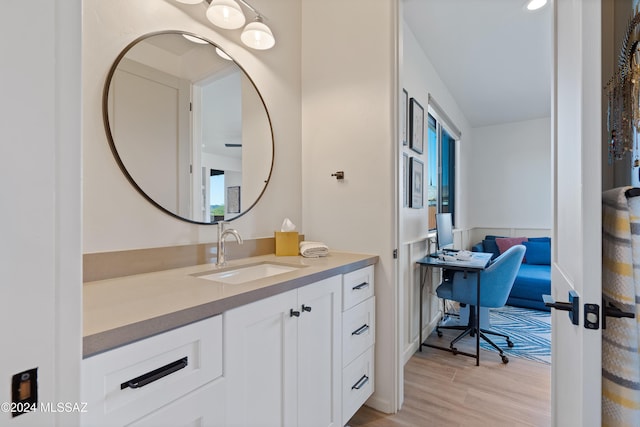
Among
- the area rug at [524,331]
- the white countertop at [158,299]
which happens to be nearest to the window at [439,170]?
the area rug at [524,331]

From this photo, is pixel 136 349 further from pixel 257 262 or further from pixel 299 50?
pixel 299 50

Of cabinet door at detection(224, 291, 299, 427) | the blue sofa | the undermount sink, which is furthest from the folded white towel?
the blue sofa

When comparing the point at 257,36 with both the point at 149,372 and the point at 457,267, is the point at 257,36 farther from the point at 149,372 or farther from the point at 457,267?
the point at 457,267

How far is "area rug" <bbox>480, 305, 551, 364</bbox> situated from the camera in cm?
258

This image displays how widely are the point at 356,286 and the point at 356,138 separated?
0.92 m

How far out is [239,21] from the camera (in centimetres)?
158

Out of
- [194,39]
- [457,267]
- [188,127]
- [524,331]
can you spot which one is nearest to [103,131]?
[188,127]

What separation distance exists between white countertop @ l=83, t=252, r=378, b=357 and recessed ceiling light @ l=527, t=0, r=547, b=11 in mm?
2522

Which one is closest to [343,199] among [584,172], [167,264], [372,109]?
[372,109]

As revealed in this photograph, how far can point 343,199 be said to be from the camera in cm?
194

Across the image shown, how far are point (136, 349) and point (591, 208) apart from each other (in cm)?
112

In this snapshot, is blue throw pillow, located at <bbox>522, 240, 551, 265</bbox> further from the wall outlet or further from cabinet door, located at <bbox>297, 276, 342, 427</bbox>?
the wall outlet

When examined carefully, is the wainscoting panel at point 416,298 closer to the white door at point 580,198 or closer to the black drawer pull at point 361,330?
the black drawer pull at point 361,330

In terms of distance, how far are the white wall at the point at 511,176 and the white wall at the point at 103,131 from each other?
4304 millimetres
